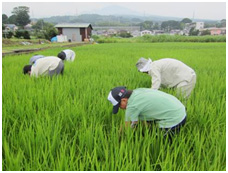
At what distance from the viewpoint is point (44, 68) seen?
342 centimetres

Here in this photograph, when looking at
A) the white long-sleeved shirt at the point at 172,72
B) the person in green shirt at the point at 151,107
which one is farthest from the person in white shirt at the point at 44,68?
the person in green shirt at the point at 151,107

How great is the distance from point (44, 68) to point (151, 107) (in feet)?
8.04

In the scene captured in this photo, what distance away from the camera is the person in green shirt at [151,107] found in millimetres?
1493

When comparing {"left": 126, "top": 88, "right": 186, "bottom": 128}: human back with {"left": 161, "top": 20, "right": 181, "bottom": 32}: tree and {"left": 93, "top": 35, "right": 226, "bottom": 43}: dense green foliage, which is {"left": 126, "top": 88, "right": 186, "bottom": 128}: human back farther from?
{"left": 161, "top": 20, "right": 181, "bottom": 32}: tree

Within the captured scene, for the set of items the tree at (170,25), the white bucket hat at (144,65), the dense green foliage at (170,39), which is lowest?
the white bucket hat at (144,65)

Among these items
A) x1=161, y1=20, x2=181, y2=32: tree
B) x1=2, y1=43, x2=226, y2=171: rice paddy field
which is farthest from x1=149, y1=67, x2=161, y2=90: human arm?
x1=161, y1=20, x2=181, y2=32: tree

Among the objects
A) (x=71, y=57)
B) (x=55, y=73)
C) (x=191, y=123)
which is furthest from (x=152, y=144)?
(x=71, y=57)

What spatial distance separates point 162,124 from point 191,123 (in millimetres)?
322

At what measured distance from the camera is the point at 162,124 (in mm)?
1539

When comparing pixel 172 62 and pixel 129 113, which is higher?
pixel 172 62

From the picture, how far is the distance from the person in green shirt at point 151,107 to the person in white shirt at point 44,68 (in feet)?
7.23

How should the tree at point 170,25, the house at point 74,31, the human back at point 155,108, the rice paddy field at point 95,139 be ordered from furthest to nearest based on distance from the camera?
1. the tree at point 170,25
2. the house at point 74,31
3. the human back at point 155,108
4. the rice paddy field at point 95,139

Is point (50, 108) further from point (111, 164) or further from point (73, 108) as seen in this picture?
point (111, 164)

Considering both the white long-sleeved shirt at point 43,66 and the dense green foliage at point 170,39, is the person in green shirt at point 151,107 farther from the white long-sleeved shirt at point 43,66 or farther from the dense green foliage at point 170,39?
the dense green foliage at point 170,39
